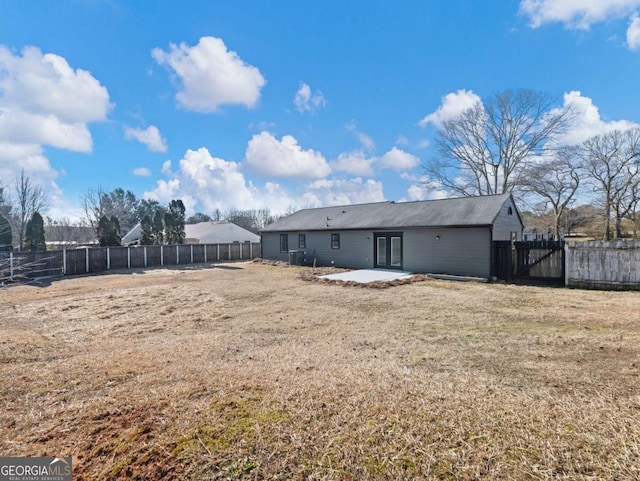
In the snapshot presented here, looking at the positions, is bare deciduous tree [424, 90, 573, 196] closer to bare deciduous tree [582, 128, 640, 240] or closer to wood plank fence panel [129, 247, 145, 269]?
bare deciduous tree [582, 128, 640, 240]

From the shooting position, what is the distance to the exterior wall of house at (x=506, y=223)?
1338 cm

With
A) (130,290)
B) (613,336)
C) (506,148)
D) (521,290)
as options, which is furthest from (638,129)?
(130,290)

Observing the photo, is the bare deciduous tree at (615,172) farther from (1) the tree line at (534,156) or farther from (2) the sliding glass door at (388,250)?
(2) the sliding glass door at (388,250)

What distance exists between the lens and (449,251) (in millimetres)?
13625

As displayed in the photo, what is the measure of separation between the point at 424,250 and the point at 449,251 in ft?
3.75

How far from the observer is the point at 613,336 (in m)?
5.10

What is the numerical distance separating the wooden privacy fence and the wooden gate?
1712cm

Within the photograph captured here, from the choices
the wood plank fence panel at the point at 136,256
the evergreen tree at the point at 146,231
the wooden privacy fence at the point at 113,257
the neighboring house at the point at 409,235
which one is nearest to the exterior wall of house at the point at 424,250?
the neighboring house at the point at 409,235

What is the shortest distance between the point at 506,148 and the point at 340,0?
23.1m

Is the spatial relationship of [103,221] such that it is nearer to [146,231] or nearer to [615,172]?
[146,231]

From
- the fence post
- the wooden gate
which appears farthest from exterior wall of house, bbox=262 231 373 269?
the fence post

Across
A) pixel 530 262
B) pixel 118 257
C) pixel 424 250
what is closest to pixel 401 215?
pixel 424 250

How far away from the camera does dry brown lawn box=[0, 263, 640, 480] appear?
2084 millimetres

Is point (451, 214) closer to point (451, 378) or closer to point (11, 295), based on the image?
point (451, 378)
